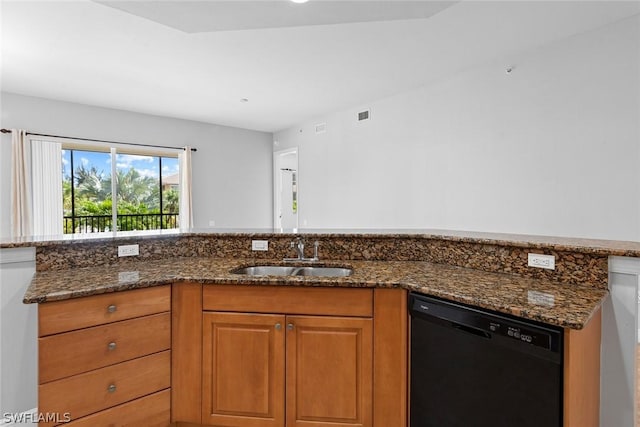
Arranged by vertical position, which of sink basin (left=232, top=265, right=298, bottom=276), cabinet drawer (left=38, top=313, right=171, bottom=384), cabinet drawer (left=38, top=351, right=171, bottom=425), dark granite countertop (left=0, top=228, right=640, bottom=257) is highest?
dark granite countertop (left=0, top=228, right=640, bottom=257)

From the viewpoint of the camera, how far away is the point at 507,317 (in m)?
1.27

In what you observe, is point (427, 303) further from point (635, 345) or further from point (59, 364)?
point (59, 364)

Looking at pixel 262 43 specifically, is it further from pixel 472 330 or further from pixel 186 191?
pixel 186 191

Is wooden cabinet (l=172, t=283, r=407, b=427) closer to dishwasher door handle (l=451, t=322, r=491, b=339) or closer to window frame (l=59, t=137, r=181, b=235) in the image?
dishwasher door handle (l=451, t=322, r=491, b=339)

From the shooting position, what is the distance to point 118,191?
5473 millimetres

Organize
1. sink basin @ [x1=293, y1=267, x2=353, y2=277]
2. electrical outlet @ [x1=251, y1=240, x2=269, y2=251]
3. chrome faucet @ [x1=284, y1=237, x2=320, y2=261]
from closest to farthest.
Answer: sink basin @ [x1=293, y1=267, x2=353, y2=277]
chrome faucet @ [x1=284, y1=237, x2=320, y2=261]
electrical outlet @ [x1=251, y1=240, x2=269, y2=251]

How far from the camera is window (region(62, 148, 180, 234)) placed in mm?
5105

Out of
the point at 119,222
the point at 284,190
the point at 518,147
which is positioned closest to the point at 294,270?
the point at 518,147

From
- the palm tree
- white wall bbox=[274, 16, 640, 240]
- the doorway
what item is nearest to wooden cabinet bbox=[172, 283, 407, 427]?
white wall bbox=[274, 16, 640, 240]

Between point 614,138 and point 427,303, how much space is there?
2.39m

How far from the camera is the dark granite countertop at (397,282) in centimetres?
128

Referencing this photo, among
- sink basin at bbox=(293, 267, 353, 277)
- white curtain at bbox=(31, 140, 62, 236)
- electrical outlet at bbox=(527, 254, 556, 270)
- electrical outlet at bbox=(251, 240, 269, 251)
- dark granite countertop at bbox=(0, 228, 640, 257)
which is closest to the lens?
dark granite countertop at bbox=(0, 228, 640, 257)

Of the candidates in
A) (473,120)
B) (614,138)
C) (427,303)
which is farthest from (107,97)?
(614,138)

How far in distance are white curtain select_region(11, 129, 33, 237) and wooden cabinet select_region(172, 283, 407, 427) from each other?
13.4 ft
